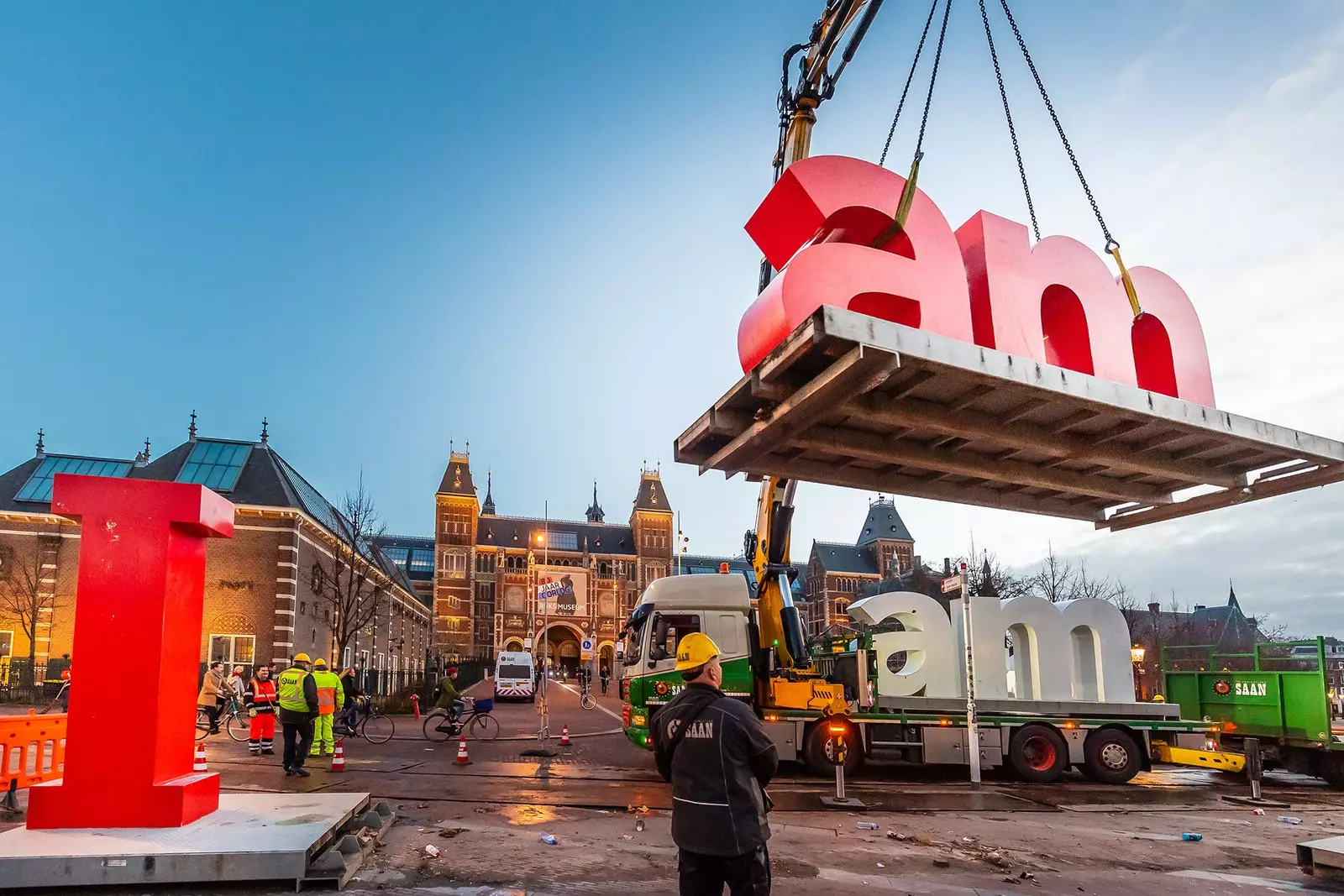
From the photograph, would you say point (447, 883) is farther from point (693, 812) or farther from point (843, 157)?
point (843, 157)

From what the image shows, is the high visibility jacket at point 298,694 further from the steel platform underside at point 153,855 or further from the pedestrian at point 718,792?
the pedestrian at point 718,792

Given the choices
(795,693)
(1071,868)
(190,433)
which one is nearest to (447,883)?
(1071,868)

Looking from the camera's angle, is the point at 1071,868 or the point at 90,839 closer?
the point at 90,839

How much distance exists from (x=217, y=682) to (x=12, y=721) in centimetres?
1043

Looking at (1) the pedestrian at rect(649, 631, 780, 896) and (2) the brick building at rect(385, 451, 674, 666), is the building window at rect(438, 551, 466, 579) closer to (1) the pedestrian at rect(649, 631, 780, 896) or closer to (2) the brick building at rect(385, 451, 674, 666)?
(2) the brick building at rect(385, 451, 674, 666)

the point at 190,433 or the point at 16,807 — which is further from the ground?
the point at 190,433

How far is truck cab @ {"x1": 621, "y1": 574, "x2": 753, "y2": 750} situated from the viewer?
14.4 metres

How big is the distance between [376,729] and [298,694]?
30.8 feet

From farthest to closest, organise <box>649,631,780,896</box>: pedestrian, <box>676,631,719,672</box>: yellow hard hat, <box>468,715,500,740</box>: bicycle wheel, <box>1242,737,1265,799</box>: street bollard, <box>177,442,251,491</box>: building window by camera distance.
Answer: <box>177,442,251,491</box>: building window
<box>468,715,500,740</box>: bicycle wheel
<box>1242,737,1265,799</box>: street bollard
<box>676,631,719,672</box>: yellow hard hat
<box>649,631,780,896</box>: pedestrian

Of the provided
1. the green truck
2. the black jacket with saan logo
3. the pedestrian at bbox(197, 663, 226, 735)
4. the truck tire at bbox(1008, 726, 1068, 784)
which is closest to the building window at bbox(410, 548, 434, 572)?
the pedestrian at bbox(197, 663, 226, 735)

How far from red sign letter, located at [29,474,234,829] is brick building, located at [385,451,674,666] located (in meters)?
83.4

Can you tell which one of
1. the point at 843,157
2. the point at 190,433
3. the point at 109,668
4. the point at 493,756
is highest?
the point at 190,433

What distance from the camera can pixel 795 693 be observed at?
47.3 ft

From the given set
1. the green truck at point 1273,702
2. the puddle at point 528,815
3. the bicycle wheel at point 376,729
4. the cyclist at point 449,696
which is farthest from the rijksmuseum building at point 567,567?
the puddle at point 528,815
